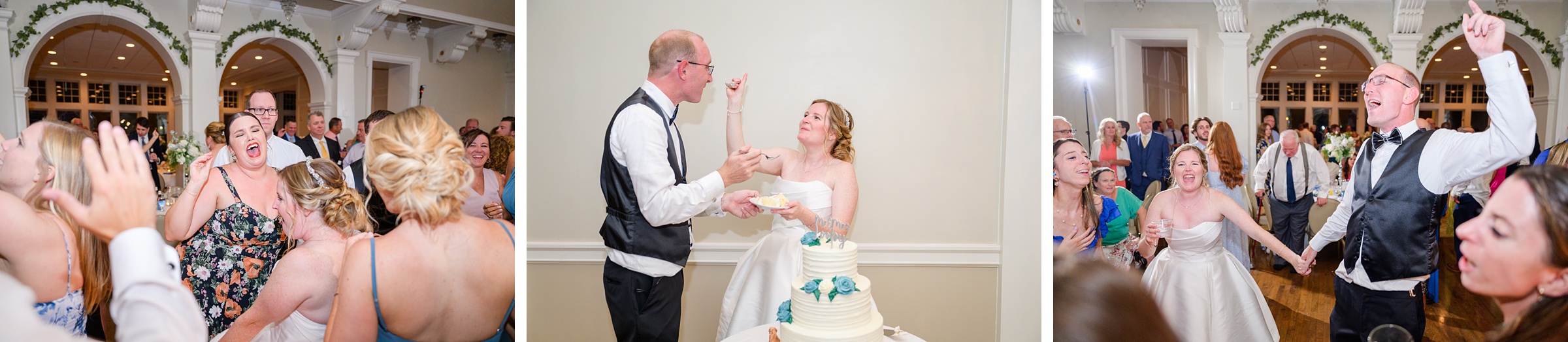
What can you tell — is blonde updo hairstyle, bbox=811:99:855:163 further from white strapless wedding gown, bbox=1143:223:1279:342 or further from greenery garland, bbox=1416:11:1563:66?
greenery garland, bbox=1416:11:1563:66

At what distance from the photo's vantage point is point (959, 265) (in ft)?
10.1

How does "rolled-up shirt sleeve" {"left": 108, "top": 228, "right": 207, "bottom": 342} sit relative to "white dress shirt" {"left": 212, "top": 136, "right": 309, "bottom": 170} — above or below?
below

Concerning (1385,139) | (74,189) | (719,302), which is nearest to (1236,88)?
(1385,139)

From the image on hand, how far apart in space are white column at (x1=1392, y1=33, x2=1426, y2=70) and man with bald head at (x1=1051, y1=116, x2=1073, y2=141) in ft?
3.12

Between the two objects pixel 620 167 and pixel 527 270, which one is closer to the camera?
pixel 620 167

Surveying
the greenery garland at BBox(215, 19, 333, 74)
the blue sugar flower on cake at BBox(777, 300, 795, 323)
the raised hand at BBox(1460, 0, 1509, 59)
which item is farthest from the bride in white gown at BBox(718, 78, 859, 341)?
the raised hand at BBox(1460, 0, 1509, 59)

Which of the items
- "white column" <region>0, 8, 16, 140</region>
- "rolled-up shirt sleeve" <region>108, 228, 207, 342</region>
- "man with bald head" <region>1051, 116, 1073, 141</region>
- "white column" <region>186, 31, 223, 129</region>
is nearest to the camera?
"rolled-up shirt sleeve" <region>108, 228, 207, 342</region>

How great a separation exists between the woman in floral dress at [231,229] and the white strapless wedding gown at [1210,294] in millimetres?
2748

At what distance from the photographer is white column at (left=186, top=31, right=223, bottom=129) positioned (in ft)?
5.87

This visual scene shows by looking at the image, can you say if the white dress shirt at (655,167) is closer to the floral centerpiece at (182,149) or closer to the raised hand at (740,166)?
the raised hand at (740,166)

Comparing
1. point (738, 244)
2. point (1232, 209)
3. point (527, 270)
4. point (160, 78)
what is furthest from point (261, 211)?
point (1232, 209)

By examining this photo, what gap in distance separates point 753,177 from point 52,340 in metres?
2.12

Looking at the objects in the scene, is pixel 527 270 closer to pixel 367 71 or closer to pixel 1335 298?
pixel 367 71

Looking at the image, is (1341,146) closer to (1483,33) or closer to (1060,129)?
(1483,33)
